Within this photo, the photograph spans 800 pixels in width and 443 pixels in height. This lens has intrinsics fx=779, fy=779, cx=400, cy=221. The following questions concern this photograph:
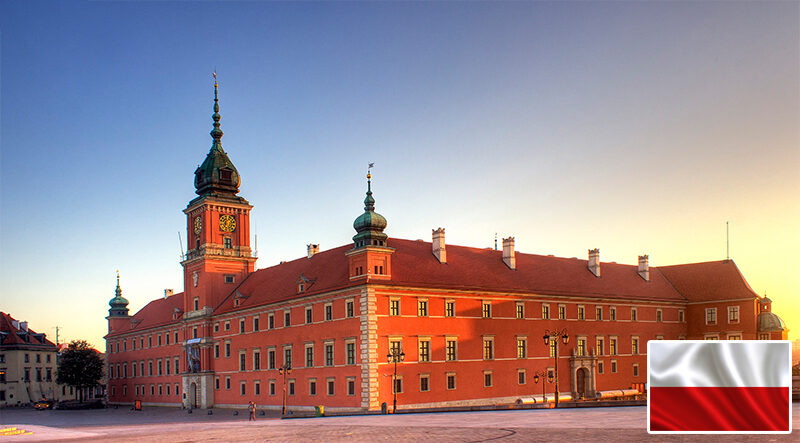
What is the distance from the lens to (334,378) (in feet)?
194

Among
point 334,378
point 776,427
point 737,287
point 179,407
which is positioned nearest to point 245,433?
point 334,378

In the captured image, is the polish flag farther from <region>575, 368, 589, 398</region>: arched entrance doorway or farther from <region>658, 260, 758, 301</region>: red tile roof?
<region>658, 260, 758, 301</region>: red tile roof

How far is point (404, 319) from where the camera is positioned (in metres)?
58.4

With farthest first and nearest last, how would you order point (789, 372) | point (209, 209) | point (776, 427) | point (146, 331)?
1. point (146, 331)
2. point (209, 209)
3. point (776, 427)
4. point (789, 372)

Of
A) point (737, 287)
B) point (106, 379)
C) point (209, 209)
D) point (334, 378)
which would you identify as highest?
point (209, 209)

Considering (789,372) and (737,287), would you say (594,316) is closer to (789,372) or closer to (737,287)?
(737,287)

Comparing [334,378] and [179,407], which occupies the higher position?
[334,378]

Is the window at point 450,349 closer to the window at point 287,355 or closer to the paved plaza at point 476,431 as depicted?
the window at point 287,355

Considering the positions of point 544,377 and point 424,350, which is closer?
point 424,350

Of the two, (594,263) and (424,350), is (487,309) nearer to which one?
(424,350)

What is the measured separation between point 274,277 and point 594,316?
99.3ft

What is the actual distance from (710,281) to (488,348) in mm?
31727

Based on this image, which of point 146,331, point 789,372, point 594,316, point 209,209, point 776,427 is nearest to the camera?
point 789,372

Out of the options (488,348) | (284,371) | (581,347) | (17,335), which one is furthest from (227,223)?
(17,335)
